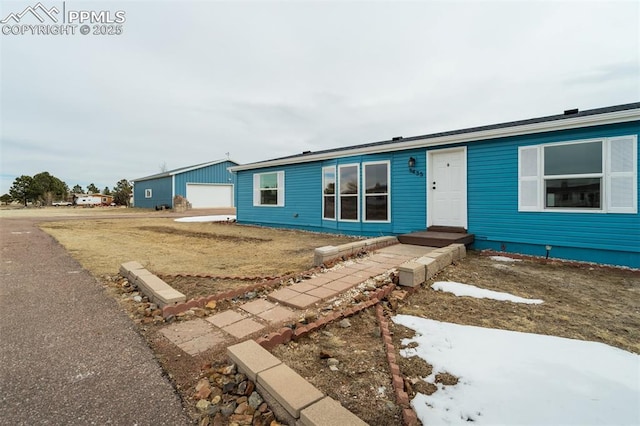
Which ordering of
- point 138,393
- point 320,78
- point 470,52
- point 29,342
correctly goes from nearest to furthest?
point 138,393
point 29,342
point 470,52
point 320,78

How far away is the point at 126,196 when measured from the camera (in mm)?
35531

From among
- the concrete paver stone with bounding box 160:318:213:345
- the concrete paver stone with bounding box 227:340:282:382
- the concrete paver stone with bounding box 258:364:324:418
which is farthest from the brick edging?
the concrete paver stone with bounding box 160:318:213:345

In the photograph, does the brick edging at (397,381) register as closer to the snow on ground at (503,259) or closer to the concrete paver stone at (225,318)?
the concrete paver stone at (225,318)

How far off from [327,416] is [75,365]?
1981mm

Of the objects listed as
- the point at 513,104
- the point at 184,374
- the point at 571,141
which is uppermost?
the point at 513,104

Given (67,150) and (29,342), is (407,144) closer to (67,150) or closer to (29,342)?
(29,342)


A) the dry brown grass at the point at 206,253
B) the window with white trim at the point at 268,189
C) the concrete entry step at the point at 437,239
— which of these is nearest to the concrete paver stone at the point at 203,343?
the dry brown grass at the point at 206,253

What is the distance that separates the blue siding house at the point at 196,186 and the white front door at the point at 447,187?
20632 mm

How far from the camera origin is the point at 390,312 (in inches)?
125

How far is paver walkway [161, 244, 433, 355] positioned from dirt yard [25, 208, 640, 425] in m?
0.18

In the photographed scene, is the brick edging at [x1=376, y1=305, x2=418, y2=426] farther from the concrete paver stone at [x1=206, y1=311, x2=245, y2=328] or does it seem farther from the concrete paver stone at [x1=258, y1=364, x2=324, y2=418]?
the concrete paver stone at [x1=206, y1=311, x2=245, y2=328]

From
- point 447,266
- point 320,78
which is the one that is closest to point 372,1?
point 320,78

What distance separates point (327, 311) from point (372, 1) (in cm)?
842

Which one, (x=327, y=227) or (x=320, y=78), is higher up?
(x=320, y=78)
